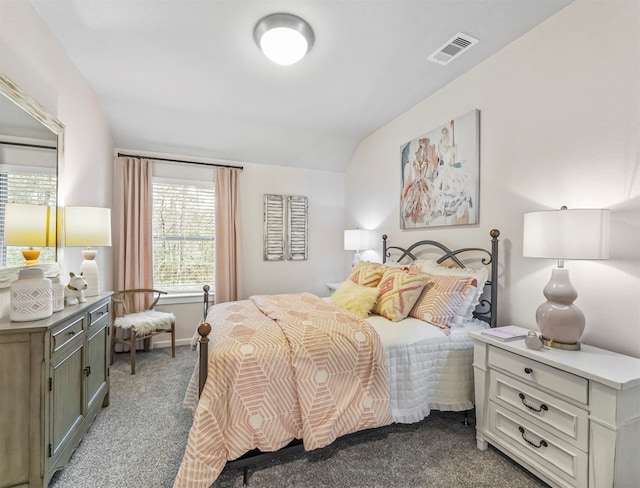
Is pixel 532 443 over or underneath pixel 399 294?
underneath

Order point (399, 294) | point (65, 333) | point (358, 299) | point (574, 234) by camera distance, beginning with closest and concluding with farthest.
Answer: point (574, 234) < point (65, 333) < point (399, 294) < point (358, 299)

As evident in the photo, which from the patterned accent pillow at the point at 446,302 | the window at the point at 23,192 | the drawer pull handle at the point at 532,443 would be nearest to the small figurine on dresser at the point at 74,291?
the window at the point at 23,192

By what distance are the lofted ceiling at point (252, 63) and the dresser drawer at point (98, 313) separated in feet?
6.73

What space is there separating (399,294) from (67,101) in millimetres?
3156

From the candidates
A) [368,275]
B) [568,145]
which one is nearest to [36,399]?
[368,275]

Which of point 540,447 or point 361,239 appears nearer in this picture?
point 540,447

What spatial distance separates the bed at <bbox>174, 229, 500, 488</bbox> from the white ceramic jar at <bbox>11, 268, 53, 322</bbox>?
878mm

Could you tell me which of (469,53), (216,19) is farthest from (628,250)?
(216,19)

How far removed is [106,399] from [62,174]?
1.86 metres

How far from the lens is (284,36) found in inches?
82.1

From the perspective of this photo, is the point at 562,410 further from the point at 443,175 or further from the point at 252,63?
the point at 252,63

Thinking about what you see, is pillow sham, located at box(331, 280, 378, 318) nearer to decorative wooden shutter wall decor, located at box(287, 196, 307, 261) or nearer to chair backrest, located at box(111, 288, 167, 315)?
decorative wooden shutter wall decor, located at box(287, 196, 307, 261)

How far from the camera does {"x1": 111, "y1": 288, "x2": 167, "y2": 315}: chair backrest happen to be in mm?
3518

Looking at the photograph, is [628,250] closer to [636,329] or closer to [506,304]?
[636,329]
